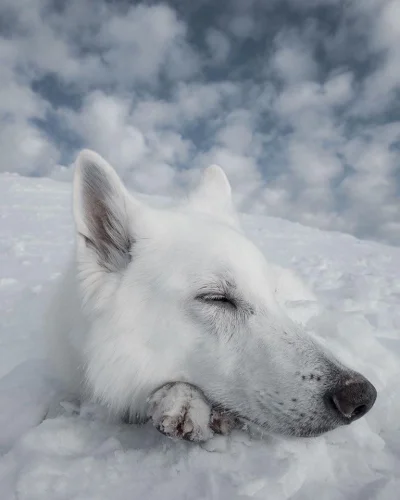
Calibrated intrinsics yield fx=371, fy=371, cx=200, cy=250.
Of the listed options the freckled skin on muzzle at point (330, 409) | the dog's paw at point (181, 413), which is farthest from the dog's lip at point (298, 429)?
the dog's paw at point (181, 413)

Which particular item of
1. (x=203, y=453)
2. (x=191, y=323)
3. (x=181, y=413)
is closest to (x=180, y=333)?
(x=191, y=323)

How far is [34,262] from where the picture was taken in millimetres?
8086

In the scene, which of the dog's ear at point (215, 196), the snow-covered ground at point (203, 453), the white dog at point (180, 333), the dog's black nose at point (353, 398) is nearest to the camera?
the snow-covered ground at point (203, 453)

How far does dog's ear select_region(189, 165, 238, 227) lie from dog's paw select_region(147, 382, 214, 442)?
170cm

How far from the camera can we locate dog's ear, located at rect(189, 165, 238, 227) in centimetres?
344

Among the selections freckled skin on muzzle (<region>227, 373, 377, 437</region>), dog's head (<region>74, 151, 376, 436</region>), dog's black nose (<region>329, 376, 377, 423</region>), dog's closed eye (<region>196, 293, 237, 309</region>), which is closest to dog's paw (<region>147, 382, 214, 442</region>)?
dog's head (<region>74, 151, 376, 436</region>)

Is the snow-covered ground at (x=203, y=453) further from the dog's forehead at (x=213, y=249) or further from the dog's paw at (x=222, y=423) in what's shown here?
the dog's forehead at (x=213, y=249)

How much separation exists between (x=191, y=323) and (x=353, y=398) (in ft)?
3.03

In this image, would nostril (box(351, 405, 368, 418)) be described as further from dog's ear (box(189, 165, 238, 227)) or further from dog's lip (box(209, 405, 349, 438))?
dog's ear (box(189, 165, 238, 227))

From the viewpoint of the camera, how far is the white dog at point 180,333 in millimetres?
1843

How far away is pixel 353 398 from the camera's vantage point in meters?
1.73

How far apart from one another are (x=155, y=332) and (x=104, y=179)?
3.30 ft

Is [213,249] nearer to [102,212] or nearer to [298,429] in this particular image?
[102,212]

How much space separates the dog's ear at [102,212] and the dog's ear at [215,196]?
101 centimetres
